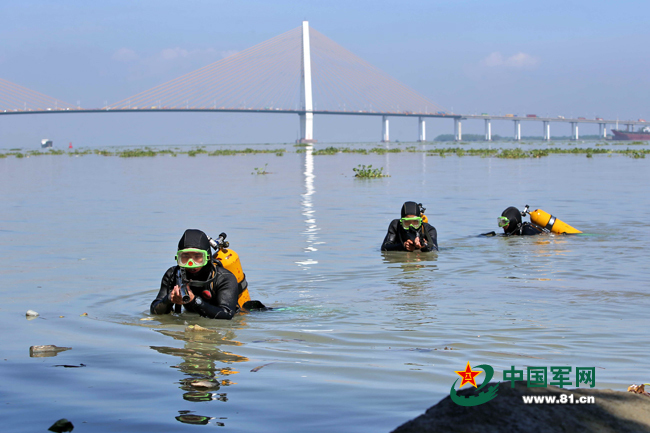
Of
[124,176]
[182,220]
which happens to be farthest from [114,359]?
[124,176]

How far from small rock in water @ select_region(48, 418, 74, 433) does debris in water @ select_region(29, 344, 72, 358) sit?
1.84 m

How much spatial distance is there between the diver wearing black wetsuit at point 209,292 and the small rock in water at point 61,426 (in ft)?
9.06

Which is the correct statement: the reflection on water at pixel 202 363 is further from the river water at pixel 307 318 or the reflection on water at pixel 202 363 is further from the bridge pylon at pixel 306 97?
the bridge pylon at pixel 306 97

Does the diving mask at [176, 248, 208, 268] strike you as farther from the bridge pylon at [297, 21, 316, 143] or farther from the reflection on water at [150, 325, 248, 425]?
the bridge pylon at [297, 21, 316, 143]

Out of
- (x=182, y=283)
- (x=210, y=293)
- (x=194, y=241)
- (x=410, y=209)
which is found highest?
(x=410, y=209)

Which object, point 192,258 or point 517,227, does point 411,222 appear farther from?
point 192,258

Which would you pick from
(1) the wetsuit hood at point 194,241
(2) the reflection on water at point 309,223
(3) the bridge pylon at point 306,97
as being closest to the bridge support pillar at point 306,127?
(3) the bridge pylon at point 306,97

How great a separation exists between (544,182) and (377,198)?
29.5ft

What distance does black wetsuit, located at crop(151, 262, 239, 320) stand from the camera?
6926mm

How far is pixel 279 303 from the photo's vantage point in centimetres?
852

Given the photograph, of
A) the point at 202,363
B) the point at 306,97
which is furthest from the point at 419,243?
the point at 306,97

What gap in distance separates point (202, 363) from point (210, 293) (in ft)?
5.16

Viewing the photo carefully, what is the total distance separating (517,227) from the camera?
13.7 metres

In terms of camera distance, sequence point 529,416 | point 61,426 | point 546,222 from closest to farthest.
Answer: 1. point 529,416
2. point 61,426
3. point 546,222
